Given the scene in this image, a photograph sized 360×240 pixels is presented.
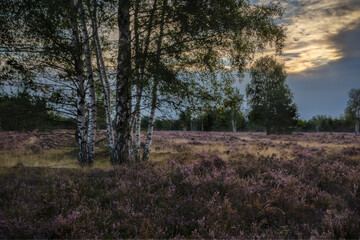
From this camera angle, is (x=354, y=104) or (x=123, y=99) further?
(x=354, y=104)

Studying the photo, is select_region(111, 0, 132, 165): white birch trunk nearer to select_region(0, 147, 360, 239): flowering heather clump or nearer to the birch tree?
select_region(0, 147, 360, 239): flowering heather clump

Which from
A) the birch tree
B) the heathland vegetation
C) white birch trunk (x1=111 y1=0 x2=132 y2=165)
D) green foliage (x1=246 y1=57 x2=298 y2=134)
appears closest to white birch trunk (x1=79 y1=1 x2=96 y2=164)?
the heathland vegetation

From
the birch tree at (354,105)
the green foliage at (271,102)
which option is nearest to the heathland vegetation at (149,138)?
the green foliage at (271,102)

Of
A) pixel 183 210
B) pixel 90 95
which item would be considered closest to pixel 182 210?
pixel 183 210

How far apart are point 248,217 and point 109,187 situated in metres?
2.95

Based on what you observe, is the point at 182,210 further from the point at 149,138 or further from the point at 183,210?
the point at 149,138

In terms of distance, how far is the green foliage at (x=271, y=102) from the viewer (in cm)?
3478

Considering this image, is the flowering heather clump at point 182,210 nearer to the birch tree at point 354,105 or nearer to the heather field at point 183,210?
the heather field at point 183,210

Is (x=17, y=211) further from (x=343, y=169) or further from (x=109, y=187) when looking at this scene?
(x=343, y=169)

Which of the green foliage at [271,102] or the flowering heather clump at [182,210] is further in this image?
Answer: the green foliage at [271,102]

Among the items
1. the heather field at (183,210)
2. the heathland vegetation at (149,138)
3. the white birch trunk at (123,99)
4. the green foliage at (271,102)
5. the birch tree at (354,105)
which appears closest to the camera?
the heather field at (183,210)

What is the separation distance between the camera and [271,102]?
3516cm

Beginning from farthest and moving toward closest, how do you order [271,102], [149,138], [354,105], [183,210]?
[354,105]
[271,102]
[149,138]
[183,210]

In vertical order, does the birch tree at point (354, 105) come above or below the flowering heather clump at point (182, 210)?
above
